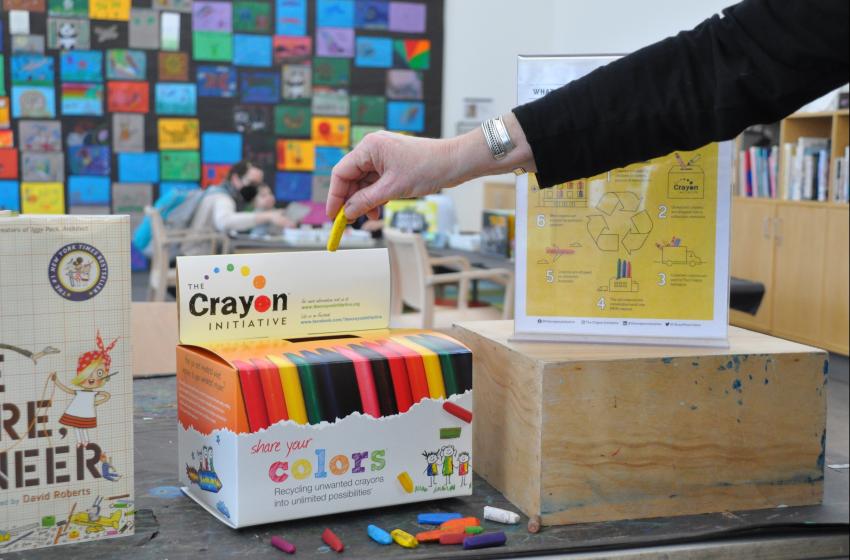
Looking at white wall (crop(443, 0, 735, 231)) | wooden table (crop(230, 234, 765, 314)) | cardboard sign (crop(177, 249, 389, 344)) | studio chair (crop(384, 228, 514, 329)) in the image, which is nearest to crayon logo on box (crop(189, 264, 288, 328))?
cardboard sign (crop(177, 249, 389, 344))

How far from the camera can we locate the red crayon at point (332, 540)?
1.00m

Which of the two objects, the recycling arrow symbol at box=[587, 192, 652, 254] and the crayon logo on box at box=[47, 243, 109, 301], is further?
the recycling arrow symbol at box=[587, 192, 652, 254]

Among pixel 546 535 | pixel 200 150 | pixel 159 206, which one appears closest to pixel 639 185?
pixel 546 535

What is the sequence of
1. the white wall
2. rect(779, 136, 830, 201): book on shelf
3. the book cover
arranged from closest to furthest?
the book cover
rect(779, 136, 830, 201): book on shelf
the white wall

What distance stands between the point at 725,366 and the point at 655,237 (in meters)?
0.18

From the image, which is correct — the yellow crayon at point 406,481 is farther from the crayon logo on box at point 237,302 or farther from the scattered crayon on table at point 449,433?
the crayon logo on box at point 237,302

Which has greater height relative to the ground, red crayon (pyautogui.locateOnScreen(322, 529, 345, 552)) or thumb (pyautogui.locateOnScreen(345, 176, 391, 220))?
thumb (pyautogui.locateOnScreen(345, 176, 391, 220))

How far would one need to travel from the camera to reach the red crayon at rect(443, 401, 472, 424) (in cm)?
110

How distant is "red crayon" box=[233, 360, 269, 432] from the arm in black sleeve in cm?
36

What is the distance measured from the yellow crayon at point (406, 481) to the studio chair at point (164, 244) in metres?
4.27

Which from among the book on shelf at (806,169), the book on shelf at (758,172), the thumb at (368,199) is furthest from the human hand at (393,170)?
the book on shelf at (758,172)

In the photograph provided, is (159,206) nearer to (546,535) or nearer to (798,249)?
(798,249)

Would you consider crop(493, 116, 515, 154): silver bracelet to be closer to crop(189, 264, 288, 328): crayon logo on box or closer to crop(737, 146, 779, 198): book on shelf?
crop(189, 264, 288, 328): crayon logo on box

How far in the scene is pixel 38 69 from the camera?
7559mm
